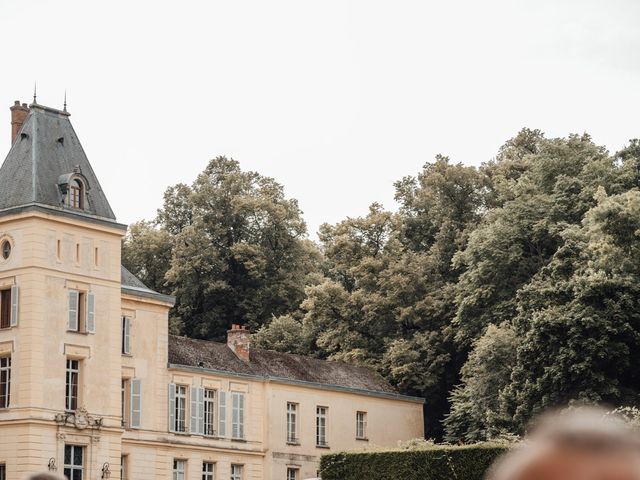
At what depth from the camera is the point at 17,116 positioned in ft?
171

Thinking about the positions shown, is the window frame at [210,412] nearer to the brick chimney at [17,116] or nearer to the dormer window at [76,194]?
the dormer window at [76,194]

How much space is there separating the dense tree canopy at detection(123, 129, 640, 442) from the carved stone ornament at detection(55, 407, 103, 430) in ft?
45.0

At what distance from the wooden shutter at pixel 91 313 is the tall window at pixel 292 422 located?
10716mm

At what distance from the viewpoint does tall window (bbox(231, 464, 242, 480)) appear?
175 ft

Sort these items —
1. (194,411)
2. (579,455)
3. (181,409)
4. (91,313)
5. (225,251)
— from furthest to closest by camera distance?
(225,251) → (194,411) → (181,409) → (91,313) → (579,455)

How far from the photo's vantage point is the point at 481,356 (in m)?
52.3

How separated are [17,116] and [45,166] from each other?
469 cm

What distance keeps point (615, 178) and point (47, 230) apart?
21.8 m

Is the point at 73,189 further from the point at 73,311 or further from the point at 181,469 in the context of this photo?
the point at 181,469

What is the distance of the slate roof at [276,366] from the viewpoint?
5381cm

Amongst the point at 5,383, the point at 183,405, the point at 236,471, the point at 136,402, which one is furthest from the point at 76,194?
the point at 236,471

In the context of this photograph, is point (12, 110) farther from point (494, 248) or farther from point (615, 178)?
point (615, 178)

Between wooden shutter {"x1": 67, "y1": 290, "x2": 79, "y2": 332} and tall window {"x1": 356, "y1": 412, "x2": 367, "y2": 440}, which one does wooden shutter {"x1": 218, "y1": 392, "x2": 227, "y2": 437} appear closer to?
tall window {"x1": 356, "y1": 412, "x2": 367, "y2": 440}

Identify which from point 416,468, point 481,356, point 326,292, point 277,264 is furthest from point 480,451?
point 277,264
